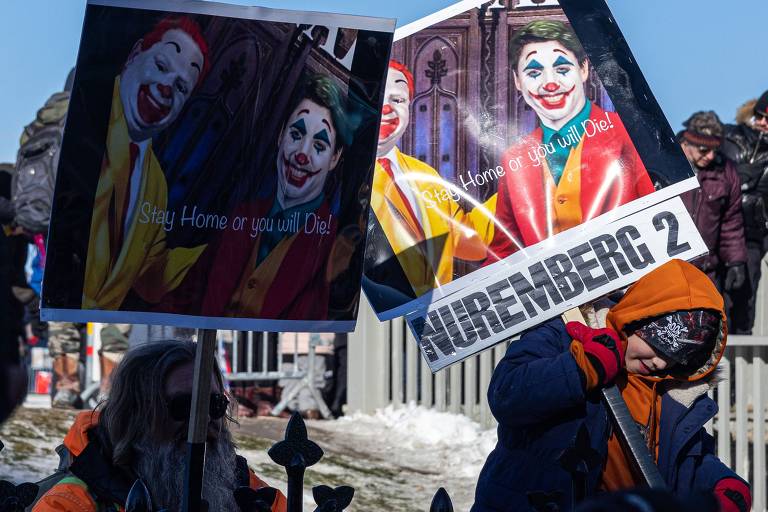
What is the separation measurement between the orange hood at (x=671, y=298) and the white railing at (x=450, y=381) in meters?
4.35

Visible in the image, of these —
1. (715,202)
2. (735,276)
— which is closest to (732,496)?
(715,202)

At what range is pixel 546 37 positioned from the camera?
3.87 metres

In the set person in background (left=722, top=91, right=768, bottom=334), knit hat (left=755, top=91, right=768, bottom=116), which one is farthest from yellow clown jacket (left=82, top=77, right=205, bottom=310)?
knit hat (left=755, top=91, right=768, bottom=116)

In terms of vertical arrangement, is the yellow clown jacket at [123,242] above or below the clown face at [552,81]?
below

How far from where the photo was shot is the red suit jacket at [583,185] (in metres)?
3.76

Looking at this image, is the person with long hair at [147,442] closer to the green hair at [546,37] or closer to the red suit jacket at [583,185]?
the red suit jacket at [583,185]

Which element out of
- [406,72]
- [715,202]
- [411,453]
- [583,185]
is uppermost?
[715,202]

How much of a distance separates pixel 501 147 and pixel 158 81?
1.15 meters

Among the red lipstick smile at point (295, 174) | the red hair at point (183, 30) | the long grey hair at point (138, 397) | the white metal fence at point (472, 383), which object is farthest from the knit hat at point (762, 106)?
the red hair at point (183, 30)

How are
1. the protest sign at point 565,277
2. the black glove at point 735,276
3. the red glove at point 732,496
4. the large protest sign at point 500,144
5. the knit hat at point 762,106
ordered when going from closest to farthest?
the red glove at point 732,496 < the protest sign at point 565,277 < the large protest sign at point 500,144 < the black glove at point 735,276 < the knit hat at point 762,106

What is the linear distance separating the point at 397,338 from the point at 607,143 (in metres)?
6.78

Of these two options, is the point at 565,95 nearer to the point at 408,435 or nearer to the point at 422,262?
the point at 422,262

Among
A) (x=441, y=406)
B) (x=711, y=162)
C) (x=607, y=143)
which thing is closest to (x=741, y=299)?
(x=711, y=162)

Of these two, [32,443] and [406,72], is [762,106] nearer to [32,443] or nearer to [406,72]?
[32,443]
